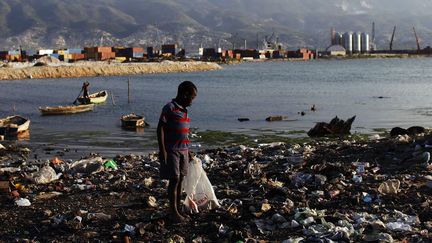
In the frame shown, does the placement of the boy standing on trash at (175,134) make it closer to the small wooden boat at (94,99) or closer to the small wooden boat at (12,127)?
the small wooden boat at (12,127)

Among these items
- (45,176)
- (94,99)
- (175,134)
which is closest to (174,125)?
(175,134)

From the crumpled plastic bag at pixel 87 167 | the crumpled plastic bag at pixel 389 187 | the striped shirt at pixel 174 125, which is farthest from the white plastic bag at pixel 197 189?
the crumpled plastic bag at pixel 87 167

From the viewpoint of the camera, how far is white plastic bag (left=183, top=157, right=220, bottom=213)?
7.57 metres

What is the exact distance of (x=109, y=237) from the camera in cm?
692

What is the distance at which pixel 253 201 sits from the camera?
324 inches

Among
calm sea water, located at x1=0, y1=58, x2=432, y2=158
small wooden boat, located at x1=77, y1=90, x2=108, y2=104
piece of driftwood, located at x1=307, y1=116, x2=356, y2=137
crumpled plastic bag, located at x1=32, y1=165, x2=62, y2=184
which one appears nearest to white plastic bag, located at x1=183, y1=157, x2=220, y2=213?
crumpled plastic bag, located at x1=32, y1=165, x2=62, y2=184

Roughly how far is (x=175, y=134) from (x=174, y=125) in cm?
10

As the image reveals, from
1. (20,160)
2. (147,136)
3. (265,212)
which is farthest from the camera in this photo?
(147,136)

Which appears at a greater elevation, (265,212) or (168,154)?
(168,154)

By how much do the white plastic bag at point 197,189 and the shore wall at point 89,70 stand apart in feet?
241

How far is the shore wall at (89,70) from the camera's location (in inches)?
3169

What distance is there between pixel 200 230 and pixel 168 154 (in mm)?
947

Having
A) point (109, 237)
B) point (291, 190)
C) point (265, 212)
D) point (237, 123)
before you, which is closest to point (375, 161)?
point (291, 190)

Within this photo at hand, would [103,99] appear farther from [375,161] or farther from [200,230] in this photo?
[200,230]
